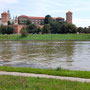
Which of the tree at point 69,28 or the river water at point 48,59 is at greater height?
the tree at point 69,28

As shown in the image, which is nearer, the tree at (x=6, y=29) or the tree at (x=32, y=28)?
the tree at (x=6, y=29)

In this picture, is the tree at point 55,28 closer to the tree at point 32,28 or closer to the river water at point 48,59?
the tree at point 32,28

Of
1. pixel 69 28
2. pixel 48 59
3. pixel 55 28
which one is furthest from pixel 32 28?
pixel 48 59

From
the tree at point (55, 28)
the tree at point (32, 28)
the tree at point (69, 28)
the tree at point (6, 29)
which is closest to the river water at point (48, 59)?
the tree at point (69, 28)

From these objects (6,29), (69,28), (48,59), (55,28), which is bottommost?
(48,59)

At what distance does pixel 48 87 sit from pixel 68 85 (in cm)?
89

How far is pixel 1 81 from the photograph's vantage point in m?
8.61

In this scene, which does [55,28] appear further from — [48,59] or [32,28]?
[48,59]

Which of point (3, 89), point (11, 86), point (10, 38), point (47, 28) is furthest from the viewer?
point (47, 28)

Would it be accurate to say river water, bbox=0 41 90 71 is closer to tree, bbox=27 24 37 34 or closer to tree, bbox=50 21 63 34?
tree, bbox=50 21 63 34

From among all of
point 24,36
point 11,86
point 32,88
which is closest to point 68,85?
point 32,88

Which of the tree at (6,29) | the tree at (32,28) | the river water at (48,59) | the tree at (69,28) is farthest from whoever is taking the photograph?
the tree at (32,28)

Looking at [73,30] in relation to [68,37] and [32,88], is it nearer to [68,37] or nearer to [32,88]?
[68,37]

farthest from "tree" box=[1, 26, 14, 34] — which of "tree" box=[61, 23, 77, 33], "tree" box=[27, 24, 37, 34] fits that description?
"tree" box=[61, 23, 77, 33]
